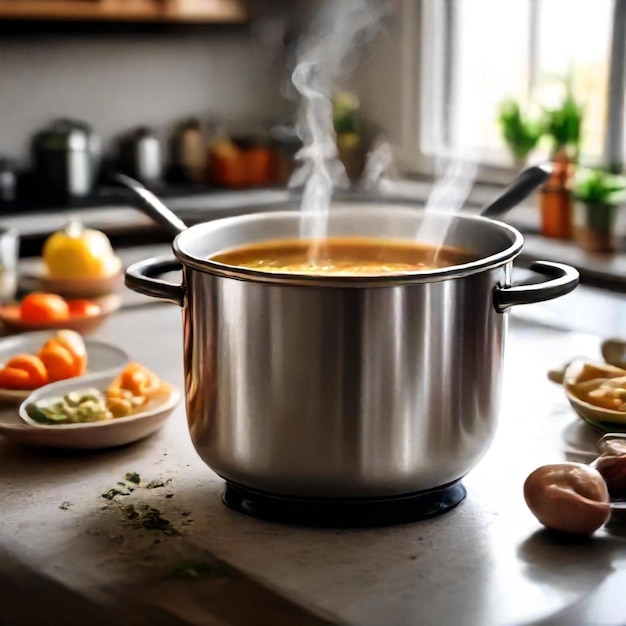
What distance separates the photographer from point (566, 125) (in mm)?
2736

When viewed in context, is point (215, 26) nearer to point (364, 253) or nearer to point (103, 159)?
point (103, 159)

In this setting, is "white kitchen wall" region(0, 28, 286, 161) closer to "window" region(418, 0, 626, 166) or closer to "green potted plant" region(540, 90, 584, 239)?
"window" region(418, 0, 626, 166)

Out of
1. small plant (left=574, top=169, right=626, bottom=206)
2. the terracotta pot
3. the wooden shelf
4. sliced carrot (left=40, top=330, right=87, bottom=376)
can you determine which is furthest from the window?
sliced carrot (left=40, top=330, right=87, bottom=376)

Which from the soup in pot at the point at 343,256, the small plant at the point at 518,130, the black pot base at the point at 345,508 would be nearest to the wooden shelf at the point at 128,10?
the small plant at the point at 518,130

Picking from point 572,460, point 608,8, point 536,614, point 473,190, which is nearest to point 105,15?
point 473,190

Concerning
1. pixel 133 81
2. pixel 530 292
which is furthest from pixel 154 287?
pixel 133 81

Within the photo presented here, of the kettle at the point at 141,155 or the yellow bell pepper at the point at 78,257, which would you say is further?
the kettle at the point at 141,155

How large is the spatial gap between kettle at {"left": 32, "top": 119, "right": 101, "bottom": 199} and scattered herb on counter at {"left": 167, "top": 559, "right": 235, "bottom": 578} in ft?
9.06

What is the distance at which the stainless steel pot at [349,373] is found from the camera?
0.72 m

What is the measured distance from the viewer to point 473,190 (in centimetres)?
333

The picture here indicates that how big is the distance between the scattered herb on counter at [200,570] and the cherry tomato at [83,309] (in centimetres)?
81

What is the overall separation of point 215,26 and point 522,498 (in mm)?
3338

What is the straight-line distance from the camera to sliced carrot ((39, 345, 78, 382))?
44.3 inches

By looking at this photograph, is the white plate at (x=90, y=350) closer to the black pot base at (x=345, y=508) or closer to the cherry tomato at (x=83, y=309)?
the cherry tomato at (x=83, y=309)
